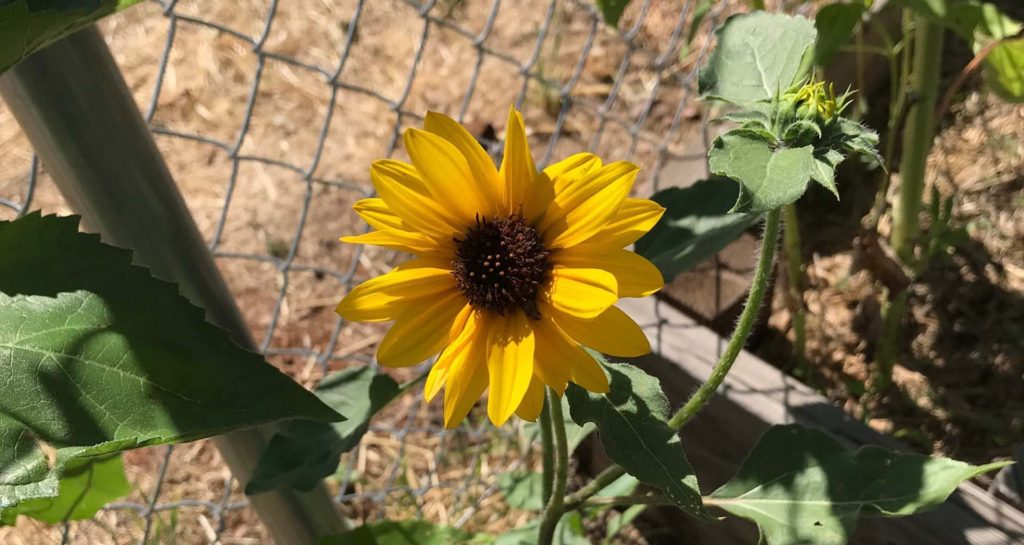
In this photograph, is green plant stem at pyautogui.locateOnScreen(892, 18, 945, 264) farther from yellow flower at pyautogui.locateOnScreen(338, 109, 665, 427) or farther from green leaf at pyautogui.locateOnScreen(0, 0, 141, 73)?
green leaf at pyautogui.locateOnScreen(0, 0, 141, 73)

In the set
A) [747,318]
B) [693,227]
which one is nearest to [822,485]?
[747,318]

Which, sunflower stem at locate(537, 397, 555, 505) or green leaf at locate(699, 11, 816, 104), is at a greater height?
green leaf at locate(699, 11, 816, 104)

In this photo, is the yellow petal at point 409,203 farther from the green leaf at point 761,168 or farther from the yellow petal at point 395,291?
the green leaf at point 761,168

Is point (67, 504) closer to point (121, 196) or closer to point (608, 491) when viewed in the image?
point (121, 196)

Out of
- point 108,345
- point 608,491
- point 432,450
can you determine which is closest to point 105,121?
point 108,345

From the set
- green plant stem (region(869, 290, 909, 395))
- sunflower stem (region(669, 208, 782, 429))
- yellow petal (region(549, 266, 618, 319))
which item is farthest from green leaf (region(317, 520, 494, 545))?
green plant stem (region(869, 290, 909, 395))

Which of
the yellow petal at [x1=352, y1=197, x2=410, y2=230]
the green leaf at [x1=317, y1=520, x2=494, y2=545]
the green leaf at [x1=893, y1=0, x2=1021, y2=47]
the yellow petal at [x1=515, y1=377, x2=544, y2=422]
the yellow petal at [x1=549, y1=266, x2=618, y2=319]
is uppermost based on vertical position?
the green leaf at [x1=893, y1=0, x2=1021, y2=47]

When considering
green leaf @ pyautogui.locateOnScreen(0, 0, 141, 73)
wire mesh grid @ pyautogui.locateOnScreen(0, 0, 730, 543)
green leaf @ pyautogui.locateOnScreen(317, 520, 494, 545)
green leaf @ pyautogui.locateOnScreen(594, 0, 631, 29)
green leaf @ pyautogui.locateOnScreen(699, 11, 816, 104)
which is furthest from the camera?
wire mesh grid @ pyautogui.locateOnScreen(0, 0, 730, 543)

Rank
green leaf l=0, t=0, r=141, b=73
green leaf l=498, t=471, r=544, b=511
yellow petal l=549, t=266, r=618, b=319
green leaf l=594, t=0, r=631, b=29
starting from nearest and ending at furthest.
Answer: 1. green leaf l=0, t=0, r=141, b=73
2. yellow petal l=549, t=266, r=618, b=319
3. green leaf l=594, t=0, r=631, b=29
4. green leaf l=498, t=471, r=544, b=511
